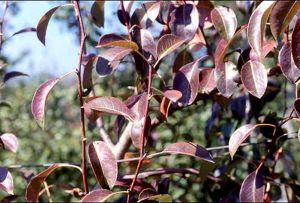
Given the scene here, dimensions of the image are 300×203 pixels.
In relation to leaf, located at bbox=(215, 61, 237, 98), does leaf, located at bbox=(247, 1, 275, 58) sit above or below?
above

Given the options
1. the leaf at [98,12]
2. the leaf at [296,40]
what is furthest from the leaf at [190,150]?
the leaf at [98,12]

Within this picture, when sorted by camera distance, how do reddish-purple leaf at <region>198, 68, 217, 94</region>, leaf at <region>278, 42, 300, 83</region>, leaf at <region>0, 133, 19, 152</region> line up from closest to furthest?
1. leaf at <region>278, 42, 300, 83</region>
2. reddish-purple leaf at <region>198, 68, 217, 94</region>
3. leaf at <region>0, 133, 19, 152</region>

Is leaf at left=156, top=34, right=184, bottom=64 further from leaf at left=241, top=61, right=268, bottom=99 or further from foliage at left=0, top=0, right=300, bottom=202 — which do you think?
leaf at left=241, top=61, right=268, bottom=99

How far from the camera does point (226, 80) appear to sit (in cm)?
122

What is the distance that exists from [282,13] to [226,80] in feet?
1.12

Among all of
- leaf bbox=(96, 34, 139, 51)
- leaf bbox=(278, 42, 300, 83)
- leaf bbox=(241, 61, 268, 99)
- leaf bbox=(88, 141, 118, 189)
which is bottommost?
leaf bbox=(88, 141, 118, 189)

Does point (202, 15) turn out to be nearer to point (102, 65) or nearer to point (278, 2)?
point (102, 65)

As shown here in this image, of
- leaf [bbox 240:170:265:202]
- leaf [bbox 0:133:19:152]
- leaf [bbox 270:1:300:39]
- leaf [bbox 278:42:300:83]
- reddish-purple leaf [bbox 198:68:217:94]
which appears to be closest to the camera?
leaf [bbox 270:1:300:39]

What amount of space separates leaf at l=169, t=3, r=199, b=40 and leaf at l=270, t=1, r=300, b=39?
36 centimetres

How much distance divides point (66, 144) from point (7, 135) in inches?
106

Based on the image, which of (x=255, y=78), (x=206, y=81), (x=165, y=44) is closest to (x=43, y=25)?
(x=165, y=44)

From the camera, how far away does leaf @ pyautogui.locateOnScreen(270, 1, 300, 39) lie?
893 mm

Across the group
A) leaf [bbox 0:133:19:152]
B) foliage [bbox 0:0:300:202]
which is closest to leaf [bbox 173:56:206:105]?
foliage [bbox 0:0:300:202]

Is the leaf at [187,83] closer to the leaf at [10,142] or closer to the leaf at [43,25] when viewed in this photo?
the leaf at [43,25]
